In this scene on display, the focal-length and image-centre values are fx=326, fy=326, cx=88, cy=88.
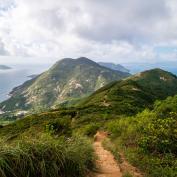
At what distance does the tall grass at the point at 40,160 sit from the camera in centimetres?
1079

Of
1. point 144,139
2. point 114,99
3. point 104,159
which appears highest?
point 144,139

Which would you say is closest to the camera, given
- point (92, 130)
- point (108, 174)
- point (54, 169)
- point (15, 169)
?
point (15, 169)

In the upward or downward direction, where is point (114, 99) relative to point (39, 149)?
downward

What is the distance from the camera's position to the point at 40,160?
1154cm

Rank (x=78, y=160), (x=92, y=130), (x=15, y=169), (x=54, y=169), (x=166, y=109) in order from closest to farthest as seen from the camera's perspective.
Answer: (x=15, y=169) < (x=54, y=169) < (x=78, y=160) < (x=92, y=130) < (x=166, y=109)

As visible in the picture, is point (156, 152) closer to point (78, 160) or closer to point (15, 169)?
point (78, 160)

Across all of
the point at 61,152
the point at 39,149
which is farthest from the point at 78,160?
the point at 39,149

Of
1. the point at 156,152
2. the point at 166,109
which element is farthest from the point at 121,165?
the point at 166,109

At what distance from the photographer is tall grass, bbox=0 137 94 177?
1079cm

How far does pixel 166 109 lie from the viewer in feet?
183

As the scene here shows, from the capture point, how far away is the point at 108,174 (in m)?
15.8

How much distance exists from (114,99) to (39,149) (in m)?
101

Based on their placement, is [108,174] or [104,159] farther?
[104,159]

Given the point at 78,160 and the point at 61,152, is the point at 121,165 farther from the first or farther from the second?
the point at 61,152
